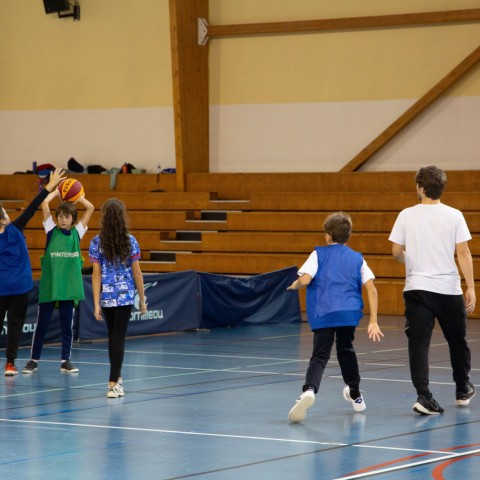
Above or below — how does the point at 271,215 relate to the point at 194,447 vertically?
above

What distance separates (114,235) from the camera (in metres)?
8.47

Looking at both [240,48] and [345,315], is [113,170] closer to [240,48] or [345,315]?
[240,48]

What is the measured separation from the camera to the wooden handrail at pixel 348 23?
19609 millimetres

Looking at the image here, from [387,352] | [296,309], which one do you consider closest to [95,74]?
[296,309]

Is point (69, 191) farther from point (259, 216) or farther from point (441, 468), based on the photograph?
point (259, 216)

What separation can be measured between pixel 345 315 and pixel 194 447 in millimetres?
1536

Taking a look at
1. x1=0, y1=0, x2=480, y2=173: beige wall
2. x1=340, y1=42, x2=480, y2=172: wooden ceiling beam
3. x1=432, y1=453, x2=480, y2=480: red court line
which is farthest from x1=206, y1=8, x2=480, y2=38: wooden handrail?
x1=432, y1=453, x2=480, y2=480: red court line

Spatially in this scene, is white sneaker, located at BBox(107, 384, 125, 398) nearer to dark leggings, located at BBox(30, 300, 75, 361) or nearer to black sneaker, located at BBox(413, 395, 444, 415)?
dark leggings, located at BBox(30, 300, 75, 361)

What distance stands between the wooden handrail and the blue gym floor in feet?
32.1

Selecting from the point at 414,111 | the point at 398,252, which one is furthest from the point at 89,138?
the point at 398,252

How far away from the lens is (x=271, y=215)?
20.0 m

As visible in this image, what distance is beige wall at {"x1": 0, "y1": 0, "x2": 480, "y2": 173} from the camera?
20016 mm

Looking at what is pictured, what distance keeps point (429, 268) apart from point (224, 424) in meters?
1.79

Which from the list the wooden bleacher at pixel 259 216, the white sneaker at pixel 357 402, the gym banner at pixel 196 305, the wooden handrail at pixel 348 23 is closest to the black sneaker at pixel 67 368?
the gym banner at pixel 196 305
